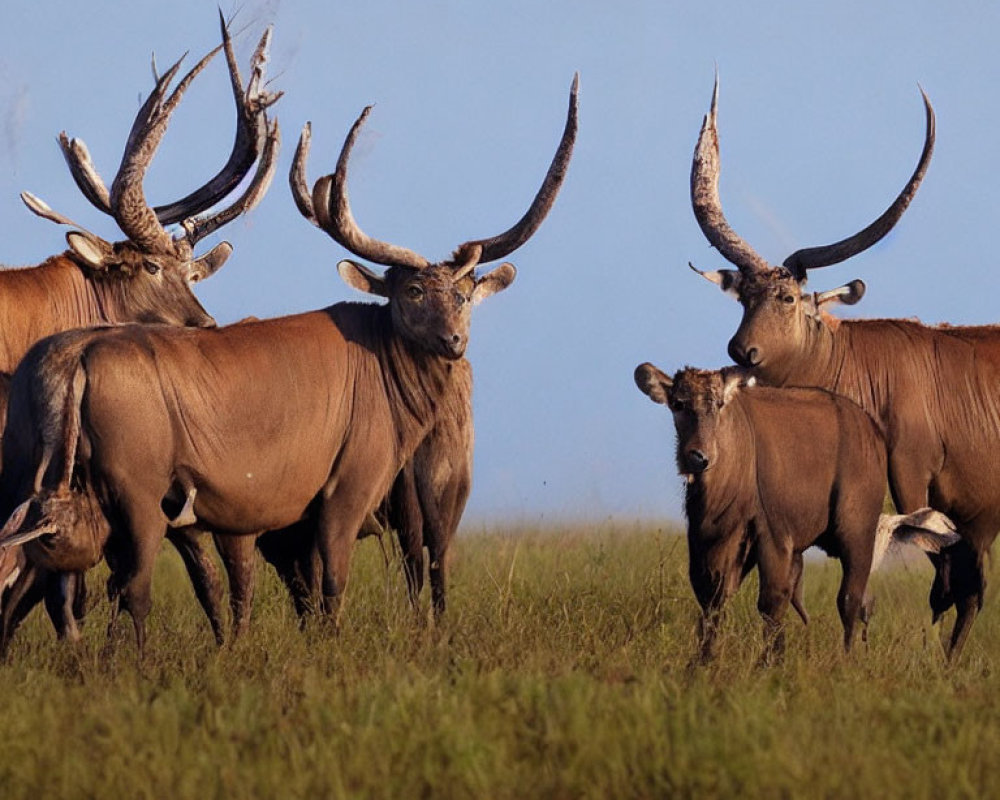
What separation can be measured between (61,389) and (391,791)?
10.2 feet

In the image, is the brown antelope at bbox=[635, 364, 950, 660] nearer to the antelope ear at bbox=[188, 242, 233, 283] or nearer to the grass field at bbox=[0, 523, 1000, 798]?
the grass field at bbox=[0, 523, 1000, 798]

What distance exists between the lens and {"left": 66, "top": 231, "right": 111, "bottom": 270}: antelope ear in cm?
1081

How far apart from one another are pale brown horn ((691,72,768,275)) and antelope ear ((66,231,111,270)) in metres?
Result: 4.09

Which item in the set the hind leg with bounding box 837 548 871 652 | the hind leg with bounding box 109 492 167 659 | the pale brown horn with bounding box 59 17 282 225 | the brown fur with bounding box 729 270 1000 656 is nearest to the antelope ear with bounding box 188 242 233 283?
the pale brown horn with bounding box 59 17 282 225

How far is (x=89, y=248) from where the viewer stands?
429 inches

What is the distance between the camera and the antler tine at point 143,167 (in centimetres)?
1116

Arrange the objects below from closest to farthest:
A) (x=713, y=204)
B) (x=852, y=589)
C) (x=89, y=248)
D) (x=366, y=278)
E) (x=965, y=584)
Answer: (x=852, y=589), (x=366, y=278), (x=89, y=248), (x=965, y=584), (x=713, y=204)

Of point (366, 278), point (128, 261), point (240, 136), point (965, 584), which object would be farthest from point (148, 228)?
point (965, 584)

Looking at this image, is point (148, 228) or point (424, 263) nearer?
point (424, 263)

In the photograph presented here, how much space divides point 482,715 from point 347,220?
4.23 meters

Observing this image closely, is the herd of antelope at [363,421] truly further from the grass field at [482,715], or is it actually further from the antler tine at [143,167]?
the grass field at [482,715]

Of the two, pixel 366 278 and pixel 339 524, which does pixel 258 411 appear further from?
pixel 366 278

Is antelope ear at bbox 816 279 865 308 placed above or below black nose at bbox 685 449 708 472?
above

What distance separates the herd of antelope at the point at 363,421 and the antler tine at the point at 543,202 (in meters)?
0.01
